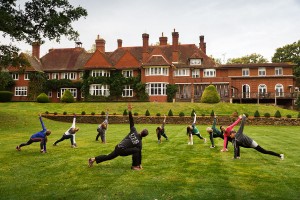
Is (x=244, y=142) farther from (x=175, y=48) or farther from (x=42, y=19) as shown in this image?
(x=175, y=48)

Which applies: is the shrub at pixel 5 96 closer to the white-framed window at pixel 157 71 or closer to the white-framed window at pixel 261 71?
the white-framed window at pixel 157 71

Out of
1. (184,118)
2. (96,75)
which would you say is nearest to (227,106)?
(184,118)

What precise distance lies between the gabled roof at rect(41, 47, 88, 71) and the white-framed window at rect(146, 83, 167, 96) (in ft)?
44.7

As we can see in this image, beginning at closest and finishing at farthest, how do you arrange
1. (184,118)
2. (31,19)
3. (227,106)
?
(31,19)
(184,118)
(227,106)

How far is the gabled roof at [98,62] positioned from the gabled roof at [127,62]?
1597mm

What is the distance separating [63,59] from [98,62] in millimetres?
10105

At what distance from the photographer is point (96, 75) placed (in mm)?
51719

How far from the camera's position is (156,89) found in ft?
160

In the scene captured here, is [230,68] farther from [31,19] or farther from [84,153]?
[84,153]

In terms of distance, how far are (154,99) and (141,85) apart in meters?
3.17

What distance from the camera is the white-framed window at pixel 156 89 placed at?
159ft

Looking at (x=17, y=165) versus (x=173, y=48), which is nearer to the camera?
(x=17, y=165)

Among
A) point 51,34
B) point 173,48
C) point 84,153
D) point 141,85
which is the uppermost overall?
point 173,48

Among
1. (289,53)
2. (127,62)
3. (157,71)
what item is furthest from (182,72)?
(289,53)
